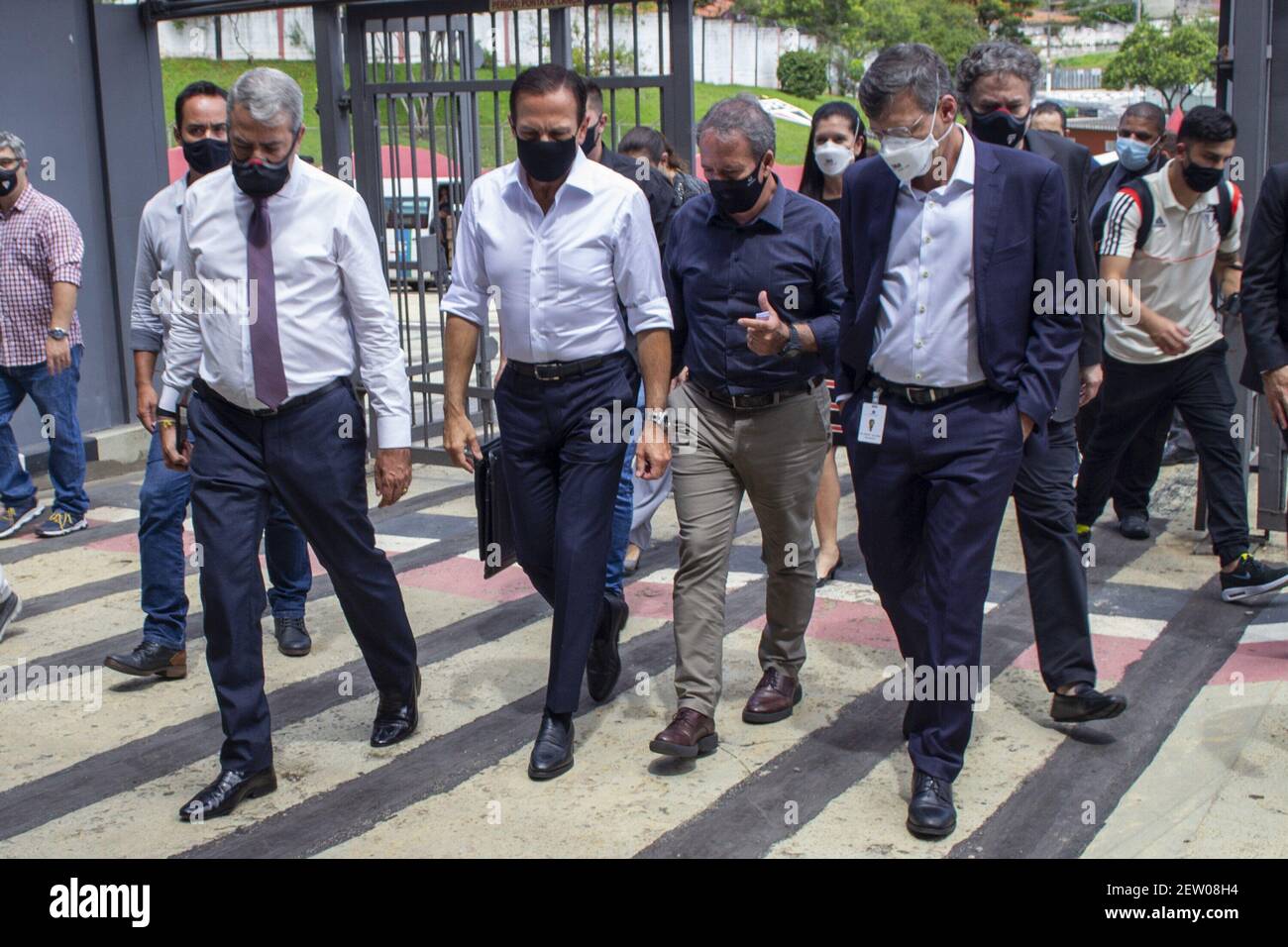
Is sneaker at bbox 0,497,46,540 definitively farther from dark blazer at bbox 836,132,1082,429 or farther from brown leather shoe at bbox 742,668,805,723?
dark blazer at bbox 836,132,1082,429

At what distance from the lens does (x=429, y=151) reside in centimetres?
866

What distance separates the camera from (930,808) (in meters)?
3.94

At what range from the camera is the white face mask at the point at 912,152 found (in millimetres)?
3906

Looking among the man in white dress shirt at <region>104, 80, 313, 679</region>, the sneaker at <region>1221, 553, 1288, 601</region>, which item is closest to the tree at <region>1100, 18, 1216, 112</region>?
the sneaker at <region>1221, 553, 1288, 601</region>

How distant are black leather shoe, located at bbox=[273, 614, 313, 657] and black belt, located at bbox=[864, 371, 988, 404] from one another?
2.71 metres

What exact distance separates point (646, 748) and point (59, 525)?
447 cm

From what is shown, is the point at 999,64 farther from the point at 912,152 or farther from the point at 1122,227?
the point at 1122,227

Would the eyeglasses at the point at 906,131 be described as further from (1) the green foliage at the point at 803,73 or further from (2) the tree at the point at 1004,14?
(2) the tree at the point at 1004,14

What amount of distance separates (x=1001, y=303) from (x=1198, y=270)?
2822 millimetres

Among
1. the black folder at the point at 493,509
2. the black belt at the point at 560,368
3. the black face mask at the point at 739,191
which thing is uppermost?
the black face mask at the point at 739,191

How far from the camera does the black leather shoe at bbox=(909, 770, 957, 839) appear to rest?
12.9ft

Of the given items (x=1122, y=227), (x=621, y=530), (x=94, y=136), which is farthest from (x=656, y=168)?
(x=94, y=136)

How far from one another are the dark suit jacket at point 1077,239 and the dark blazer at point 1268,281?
0.55 metres

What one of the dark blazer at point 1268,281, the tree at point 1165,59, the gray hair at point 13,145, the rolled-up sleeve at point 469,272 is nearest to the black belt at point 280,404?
the rolled-up sleeve at point 469,272
